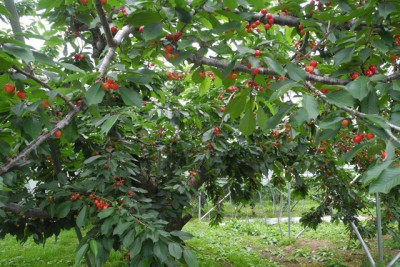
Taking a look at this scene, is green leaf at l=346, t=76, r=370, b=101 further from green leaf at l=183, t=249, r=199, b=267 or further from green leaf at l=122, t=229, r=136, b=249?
green leaf at l=122, t=229, r=136, b=249

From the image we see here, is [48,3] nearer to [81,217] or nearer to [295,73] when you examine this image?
[295,73]

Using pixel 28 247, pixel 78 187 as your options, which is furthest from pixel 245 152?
pixel 28 247

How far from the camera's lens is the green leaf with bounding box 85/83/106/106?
121 cm

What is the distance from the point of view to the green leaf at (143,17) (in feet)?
4.11

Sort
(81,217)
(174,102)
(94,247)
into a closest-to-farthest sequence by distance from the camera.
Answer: (94,247), (81,217), (174,102)

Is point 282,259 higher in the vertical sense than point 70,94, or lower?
lower

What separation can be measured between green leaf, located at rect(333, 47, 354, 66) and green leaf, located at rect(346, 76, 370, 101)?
147 millimetres

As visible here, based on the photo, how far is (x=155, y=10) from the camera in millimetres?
1288

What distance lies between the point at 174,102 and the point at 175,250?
1733mm

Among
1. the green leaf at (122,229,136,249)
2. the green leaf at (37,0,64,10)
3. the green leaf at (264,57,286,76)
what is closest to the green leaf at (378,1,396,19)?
the green leaf at (264,57,286,76)

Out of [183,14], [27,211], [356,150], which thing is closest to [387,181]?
[356,150]

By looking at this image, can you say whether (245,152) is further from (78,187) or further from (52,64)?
(52,64)

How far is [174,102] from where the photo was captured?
3.39 m

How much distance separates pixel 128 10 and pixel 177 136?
226 centimetres
